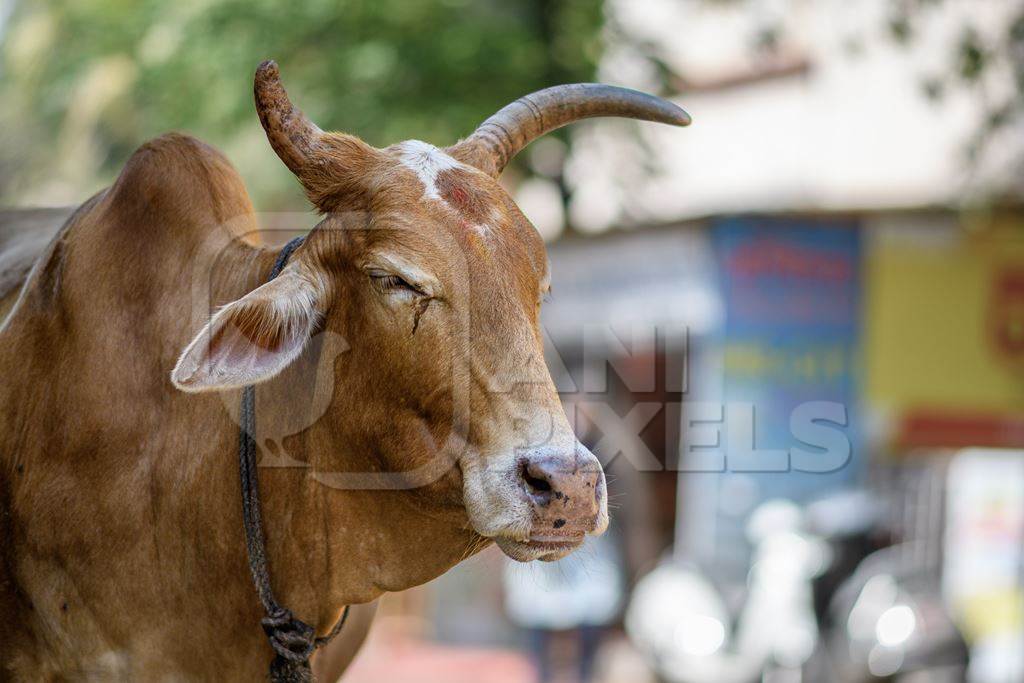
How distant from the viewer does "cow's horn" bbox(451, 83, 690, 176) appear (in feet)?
11.5

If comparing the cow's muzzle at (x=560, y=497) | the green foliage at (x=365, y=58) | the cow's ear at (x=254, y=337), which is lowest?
the cow's muzzle at (x=560, y=497)

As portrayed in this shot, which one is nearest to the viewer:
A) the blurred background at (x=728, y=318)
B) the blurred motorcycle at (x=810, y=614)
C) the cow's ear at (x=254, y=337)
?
the cow's ear at (x=254, y=337)

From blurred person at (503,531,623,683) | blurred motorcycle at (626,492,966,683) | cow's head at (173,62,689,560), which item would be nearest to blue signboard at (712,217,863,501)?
blurred motorcycle at (626,492,966,683)

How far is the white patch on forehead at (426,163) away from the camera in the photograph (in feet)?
10.4

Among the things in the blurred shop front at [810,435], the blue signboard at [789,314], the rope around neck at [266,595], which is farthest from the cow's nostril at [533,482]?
the blue signboard at [789,314]

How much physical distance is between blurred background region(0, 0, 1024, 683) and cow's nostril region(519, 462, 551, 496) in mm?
5142

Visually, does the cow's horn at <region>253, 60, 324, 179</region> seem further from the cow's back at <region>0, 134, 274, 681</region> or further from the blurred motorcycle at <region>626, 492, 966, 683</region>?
the blurred motorcycle at <region>626, 492, 966, 683</region>

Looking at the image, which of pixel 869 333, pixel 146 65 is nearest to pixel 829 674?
pixel 869 333

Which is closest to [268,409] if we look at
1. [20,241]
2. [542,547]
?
[542,547]

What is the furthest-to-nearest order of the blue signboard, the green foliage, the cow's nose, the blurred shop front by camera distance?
the blue signboard → the green foliage → the blurred shop front → the cow's nose

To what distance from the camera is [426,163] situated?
3.25 m

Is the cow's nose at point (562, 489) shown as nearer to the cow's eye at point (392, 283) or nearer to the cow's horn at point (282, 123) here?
the cow's eye at point (392, 283)

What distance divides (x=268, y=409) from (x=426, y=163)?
0.71m

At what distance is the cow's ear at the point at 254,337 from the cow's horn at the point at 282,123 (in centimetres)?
28
